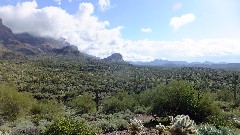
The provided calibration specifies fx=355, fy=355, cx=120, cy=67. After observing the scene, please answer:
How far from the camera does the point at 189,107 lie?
85.6 feet

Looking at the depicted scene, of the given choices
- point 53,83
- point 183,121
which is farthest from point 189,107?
point 53,83

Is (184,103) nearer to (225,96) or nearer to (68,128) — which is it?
(68,128)

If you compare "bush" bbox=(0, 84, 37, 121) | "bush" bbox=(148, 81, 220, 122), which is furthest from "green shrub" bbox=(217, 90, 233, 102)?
"bush" bbox=(0, 84, 37, 121)

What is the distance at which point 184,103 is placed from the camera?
26219 millimetres

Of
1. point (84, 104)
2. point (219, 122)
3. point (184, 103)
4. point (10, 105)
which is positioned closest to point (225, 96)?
point (84, 104)

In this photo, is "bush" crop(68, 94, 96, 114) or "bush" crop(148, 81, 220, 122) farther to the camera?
"bush" crop(68, 94, 96, 114)

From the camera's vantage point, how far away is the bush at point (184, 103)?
2611 cm

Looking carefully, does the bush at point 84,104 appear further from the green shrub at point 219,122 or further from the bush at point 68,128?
the bush at point 68,128

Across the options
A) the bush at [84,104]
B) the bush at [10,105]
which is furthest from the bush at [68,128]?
the bush at [84,104]

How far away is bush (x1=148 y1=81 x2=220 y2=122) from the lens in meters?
26.1

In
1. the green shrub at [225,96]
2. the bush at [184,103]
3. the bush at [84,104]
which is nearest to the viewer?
the bush at [184,103]

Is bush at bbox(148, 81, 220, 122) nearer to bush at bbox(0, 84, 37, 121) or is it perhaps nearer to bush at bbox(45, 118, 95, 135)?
bush at bbox(45, 118, 95, 135)

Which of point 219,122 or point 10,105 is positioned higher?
point 219,122

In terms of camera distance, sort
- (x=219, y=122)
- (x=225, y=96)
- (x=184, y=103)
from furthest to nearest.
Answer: (x=225, y=96), (x=184, y=103), (x=219, y=122)
